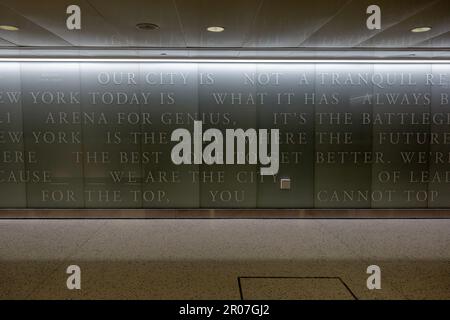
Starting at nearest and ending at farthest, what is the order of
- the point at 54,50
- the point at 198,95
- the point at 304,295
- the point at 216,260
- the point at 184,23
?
the point at 304,295 → the point at 216,260 → the point at 184,23 → the point at 54,50 → the point at 198,95

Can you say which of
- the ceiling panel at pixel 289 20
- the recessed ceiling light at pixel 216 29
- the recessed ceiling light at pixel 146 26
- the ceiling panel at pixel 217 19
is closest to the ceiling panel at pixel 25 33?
the recessed ceiling light at pixel 146 26

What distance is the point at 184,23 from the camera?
15.6ft

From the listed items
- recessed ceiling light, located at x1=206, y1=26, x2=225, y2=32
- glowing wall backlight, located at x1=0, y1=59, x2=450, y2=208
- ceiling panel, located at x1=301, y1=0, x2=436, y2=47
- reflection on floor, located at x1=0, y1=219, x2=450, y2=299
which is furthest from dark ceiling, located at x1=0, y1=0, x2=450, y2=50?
reflection on floor, located at x1=0, y1=219, x2=450, y2=299

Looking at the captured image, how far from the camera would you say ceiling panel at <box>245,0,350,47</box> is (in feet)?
13.5

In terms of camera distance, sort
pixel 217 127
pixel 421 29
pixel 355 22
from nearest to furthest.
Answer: pixel 355 22 < pixel 421 29 < pixel 217 127

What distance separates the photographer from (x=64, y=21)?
459 centimetres

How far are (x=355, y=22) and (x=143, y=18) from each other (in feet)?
9.09

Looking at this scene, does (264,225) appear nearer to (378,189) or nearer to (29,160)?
(378,189)

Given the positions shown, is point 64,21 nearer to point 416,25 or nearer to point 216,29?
point 216,29

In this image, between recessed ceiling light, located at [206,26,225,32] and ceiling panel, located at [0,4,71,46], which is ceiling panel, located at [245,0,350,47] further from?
ceiling panel, located at [0,4,71,46]

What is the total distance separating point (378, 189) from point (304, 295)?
166 inches

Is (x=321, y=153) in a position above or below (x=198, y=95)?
below

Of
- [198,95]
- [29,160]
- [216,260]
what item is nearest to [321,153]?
[198,95]

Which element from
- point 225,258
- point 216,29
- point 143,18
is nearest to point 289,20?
point 216,29
